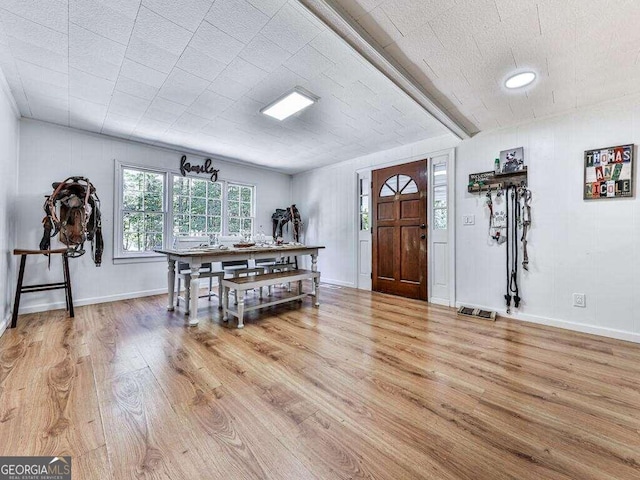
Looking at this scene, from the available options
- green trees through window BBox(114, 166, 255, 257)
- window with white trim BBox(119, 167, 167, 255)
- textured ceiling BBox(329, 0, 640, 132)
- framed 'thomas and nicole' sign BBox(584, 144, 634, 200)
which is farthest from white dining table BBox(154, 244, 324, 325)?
framed 'thomas and nicole' sign BBox(584, 144, 634, 200)

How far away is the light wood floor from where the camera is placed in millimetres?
1150

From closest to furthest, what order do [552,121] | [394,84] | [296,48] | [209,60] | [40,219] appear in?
1. [296,48]
2. [209,60]
3. [394,84]
4. [552,121]
5. [40,219]

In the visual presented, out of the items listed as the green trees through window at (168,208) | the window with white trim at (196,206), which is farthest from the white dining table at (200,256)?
the window with white trim at (196,206)

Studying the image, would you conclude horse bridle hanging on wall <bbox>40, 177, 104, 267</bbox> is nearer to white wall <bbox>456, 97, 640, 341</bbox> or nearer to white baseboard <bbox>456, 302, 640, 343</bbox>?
white wall <bbox>456, 97, 640, 341</bbox>

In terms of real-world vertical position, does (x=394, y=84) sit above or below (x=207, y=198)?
above

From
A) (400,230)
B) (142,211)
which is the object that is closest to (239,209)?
Result: (142,211)

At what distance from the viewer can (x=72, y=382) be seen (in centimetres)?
173

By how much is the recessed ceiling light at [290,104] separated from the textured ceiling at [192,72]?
9 cm

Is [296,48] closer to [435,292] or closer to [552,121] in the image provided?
[552,121]

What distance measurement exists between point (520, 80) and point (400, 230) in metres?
2.32

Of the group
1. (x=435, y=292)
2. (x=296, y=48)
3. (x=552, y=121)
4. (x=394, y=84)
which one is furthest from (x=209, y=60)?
(x=435, y=292)

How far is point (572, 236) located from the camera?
2.80 meters

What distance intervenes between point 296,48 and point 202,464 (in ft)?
8.19

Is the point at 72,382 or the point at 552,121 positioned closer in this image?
the point at 72,382
